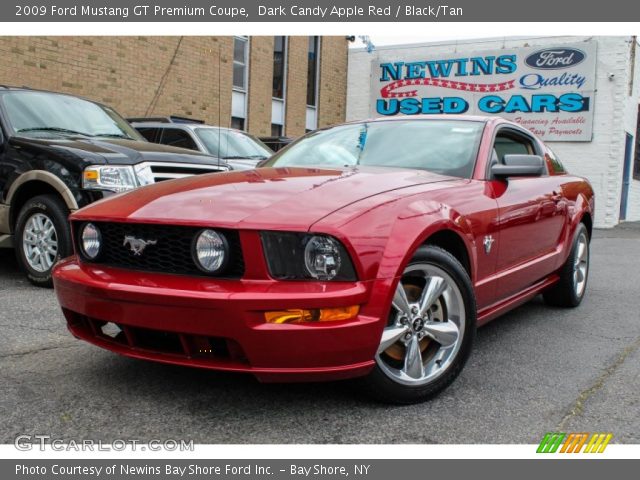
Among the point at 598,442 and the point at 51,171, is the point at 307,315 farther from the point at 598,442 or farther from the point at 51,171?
the point at 51,171

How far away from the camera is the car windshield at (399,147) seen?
3.62m

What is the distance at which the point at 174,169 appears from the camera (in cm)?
559

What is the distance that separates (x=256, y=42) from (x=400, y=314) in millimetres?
14575

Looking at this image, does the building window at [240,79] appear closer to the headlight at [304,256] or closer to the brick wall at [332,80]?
the brick wall at [332,80]

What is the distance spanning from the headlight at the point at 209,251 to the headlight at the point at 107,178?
278 cm

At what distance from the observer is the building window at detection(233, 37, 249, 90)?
624 inches

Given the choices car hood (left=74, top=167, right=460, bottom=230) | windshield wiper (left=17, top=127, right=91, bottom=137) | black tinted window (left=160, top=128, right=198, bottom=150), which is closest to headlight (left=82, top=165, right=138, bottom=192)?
windshield wiper (left=17, top=127, right=91, bottom=137)

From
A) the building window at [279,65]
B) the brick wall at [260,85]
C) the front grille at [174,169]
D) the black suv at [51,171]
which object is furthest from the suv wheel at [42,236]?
the building window at [279,65]

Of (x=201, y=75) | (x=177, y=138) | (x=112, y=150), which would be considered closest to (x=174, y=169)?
(x=112, y=150)

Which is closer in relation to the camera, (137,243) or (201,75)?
(137,243)

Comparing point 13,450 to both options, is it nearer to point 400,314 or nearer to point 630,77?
point 400,314

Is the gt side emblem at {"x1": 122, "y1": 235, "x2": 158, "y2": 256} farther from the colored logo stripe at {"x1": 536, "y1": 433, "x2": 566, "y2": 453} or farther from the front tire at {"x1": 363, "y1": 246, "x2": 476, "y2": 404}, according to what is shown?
the colored logo stripe at {"x1": 536, "y1": 433, "x2": 566, "y2": 453}

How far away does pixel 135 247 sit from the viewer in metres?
2.67

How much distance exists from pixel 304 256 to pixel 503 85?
17.2m
